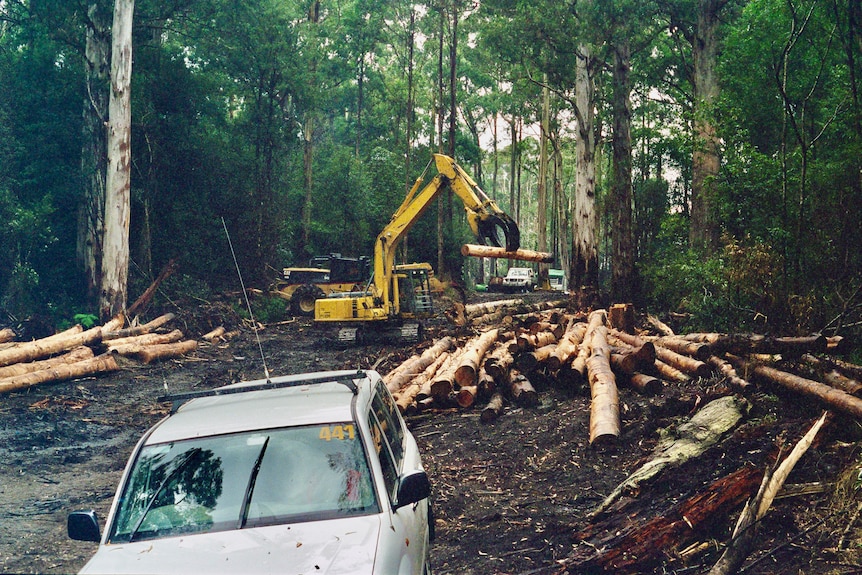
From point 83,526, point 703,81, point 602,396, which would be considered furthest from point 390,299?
point 83,526

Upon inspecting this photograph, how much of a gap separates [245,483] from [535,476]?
5.20m

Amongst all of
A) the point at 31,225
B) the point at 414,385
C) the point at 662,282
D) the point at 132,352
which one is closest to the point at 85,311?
the point at 31,225

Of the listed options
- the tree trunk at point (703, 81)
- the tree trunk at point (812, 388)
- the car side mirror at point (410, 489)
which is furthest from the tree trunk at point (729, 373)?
the tree trunk at point (703, 81)

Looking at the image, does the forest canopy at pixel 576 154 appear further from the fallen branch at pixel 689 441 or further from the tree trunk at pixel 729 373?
the fallen branch at pixel 689 441

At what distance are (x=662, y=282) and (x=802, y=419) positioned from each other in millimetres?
14020

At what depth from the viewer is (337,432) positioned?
15.6ft

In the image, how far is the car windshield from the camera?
4.36 meters

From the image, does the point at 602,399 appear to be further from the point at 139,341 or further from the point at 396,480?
the point at 139,341

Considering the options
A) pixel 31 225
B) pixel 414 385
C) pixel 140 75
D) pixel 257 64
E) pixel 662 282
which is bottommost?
pixel 414 385

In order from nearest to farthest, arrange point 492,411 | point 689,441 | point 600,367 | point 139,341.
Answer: point 689,441
point 492,411
point 600,367
point 139,341

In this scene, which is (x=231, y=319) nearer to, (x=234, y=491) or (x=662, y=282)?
(x=662, y=282)

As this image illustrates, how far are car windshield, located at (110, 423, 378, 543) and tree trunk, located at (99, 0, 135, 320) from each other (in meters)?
19.0

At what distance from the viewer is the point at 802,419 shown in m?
7.47

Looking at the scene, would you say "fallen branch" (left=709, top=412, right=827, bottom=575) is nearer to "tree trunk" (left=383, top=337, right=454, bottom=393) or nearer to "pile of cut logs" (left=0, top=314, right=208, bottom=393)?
"tree trunk" (left=383, top=337, right=454, bottom=393)
